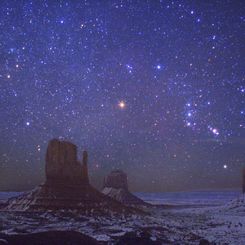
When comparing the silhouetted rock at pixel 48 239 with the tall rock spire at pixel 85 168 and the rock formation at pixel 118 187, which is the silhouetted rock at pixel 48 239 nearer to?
the tall rock spire at pixel 85 168

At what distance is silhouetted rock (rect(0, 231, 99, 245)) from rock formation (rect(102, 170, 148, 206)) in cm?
13742

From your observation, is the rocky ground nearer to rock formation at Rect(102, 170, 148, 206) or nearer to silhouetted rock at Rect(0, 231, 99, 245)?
silhouetted rock at Rect(0, 231, 99, 245)

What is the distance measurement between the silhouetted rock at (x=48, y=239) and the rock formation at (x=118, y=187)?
13742 cm

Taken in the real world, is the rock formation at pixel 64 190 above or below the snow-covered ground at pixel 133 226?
above

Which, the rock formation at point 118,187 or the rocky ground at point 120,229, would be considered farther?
the rock formation at point 118,187

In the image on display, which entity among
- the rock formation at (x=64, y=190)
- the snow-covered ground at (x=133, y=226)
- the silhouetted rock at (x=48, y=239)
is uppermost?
the rock formation at (x=64, y=190)

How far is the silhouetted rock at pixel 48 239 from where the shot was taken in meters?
30.1

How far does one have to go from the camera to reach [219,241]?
42.4 meters

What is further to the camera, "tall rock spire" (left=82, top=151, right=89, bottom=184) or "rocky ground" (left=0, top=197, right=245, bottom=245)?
"tall rock spire" (left=82, top=151, right=89, bottom=184)

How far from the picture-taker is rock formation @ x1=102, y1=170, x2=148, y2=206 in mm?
172000

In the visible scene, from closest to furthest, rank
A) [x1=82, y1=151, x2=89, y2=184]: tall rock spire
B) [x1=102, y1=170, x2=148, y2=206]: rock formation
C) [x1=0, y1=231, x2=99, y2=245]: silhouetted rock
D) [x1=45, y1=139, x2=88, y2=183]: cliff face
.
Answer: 1. [x1=0, y1=231, x2=99, y2=245]: silhouetted rock
2. [x1=45, y1=139, x2=88, y2=183]: cliff face
3. [x1=82, y1=151, x2=89, y2=184]: tall rock spire
4. [x1=102, y1=170, x2=148, y2=206]: rock formation

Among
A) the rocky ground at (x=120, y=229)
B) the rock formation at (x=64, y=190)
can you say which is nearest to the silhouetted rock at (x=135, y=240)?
the rocky ground at (x=120, y=229)

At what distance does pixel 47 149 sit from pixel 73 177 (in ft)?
32.4

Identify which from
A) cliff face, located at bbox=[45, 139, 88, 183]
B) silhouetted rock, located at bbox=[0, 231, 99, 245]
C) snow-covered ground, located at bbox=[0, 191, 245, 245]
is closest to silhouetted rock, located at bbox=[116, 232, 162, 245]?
silhouetted rock, located at bbox=[0, 231, 99, 245]
